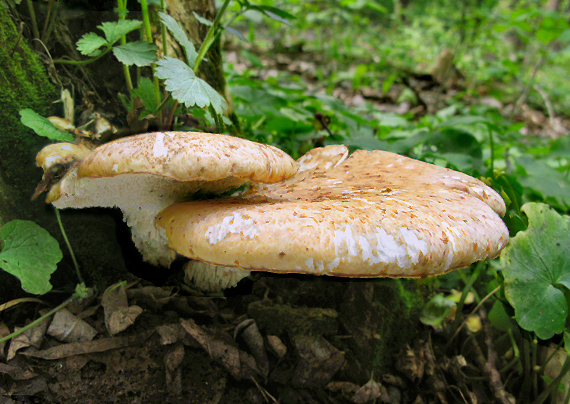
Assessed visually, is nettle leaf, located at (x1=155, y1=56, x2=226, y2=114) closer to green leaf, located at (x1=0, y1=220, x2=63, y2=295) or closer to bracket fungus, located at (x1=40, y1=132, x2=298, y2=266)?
bracket fungus, located at (x1=40, y1=132, x2=298, y2=266)

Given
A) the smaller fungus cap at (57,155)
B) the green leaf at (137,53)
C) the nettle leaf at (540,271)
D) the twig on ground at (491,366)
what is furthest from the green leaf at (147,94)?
the twig on ground at (491,366)

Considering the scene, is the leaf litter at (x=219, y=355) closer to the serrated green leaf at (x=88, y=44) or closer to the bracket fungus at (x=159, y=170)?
the bracket fungus at (x=159, y=170)

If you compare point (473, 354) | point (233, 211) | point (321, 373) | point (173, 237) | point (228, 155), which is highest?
point (228, 155)

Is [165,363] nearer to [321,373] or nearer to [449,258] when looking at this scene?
[321,373]

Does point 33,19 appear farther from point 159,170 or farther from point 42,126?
point 159,170

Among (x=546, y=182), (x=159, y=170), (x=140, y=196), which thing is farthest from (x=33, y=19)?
(x=546, y=182)

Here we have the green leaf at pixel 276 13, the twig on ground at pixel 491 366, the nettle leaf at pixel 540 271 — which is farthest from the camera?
the green leaf at pixel 276 13

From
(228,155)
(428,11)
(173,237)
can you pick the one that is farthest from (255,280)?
(428,11)
